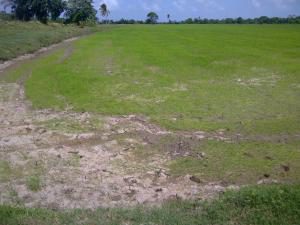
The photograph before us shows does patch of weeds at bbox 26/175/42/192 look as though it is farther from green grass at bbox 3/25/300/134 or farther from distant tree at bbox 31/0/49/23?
distant tree at bbox 31/0/49/23

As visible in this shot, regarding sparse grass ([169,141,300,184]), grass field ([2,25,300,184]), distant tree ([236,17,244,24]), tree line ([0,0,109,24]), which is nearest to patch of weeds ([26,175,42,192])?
sparse grass ([169,141,300,184])

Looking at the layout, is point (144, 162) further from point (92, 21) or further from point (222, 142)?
point (92, 21)

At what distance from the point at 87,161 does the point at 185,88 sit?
8.82 metres

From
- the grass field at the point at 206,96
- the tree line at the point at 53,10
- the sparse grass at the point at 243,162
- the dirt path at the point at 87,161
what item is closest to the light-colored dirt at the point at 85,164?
the dirt path at the point at 87,161

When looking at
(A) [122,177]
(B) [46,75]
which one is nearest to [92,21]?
(B) [46,75]

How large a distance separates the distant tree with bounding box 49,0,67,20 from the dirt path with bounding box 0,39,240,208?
74.7 meters

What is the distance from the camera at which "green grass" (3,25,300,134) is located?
12539 mm

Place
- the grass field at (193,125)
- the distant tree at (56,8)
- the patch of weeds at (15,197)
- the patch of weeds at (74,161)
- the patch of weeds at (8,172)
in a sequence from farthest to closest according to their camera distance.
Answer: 1. the distant tree at (56,8)
2. the patch of weeds at (74,161)
3. the patch of weeds at (8,172)
4. the patch of weeds at (15,197)
5. the grass field at (193,125)

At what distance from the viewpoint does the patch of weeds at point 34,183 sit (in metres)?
7.70

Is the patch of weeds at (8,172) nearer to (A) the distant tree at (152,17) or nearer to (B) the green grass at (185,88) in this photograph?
(B) the green grass at (185,88)

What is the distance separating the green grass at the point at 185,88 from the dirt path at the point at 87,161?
1.14 metres

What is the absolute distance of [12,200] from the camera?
7211 millimetres

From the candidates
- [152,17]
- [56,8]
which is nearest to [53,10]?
[56,8]

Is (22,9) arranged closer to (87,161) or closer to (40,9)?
(40,9)
